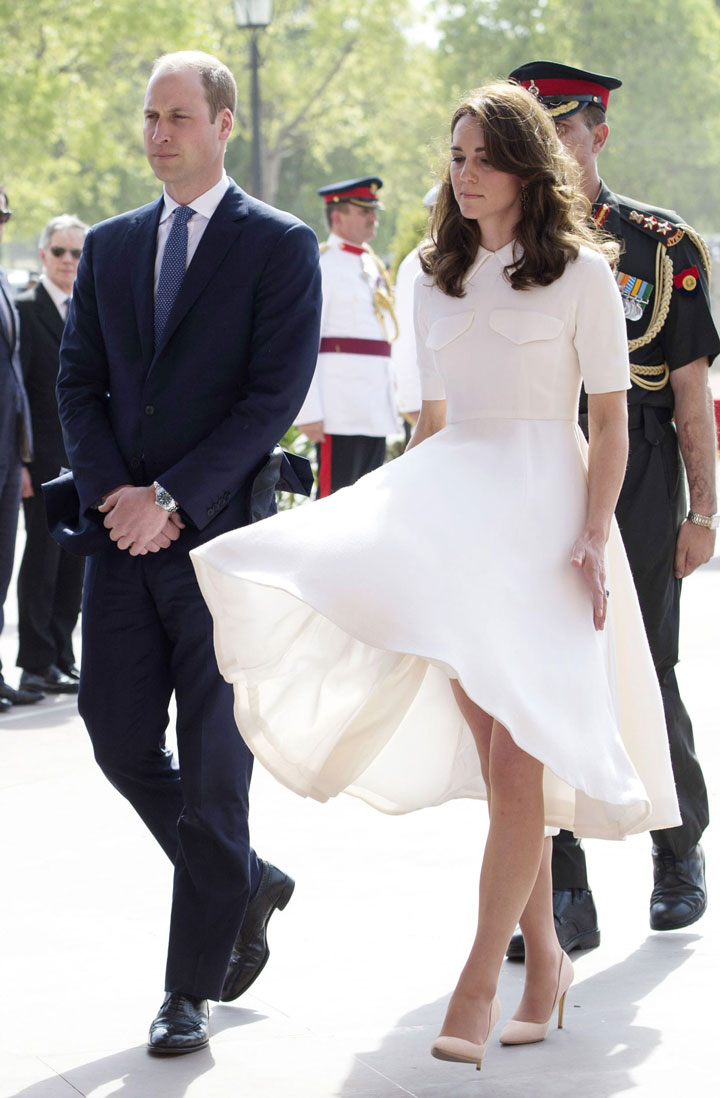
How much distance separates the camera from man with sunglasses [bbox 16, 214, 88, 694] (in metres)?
7.65

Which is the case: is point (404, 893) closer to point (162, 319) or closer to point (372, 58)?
point (162, 319)

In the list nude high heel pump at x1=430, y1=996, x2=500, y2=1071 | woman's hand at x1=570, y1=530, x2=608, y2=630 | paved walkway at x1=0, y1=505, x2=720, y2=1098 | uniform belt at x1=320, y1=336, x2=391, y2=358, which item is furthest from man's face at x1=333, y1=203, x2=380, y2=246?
nude high heel pump at x1=430, y1=996, x2=500, y2=1071

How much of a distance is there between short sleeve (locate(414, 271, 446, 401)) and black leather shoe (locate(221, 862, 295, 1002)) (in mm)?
1139

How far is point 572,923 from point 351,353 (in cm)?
577

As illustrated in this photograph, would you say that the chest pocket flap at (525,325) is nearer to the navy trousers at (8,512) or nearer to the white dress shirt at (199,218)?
the white dress shirt at (199,218)

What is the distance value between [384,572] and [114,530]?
663 mm

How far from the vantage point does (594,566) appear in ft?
10.7

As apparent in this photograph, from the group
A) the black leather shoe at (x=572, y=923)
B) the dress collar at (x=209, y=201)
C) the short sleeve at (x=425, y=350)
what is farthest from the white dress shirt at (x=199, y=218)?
the black leather shoe at (x=572, y=923)

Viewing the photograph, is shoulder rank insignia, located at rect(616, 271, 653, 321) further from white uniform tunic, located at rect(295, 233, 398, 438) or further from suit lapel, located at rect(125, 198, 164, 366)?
white uniform tunic, located at rect(295, 233, 398, 438)

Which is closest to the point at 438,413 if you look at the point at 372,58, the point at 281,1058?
the point at 281,1058

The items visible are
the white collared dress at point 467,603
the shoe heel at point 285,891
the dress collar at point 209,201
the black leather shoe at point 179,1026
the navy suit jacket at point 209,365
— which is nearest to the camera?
the white collared dress at point 467,603

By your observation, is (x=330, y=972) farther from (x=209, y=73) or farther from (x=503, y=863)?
(x=209, y=73)

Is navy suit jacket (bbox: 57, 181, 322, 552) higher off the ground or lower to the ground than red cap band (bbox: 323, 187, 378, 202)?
lower

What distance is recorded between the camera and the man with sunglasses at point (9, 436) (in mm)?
7332
